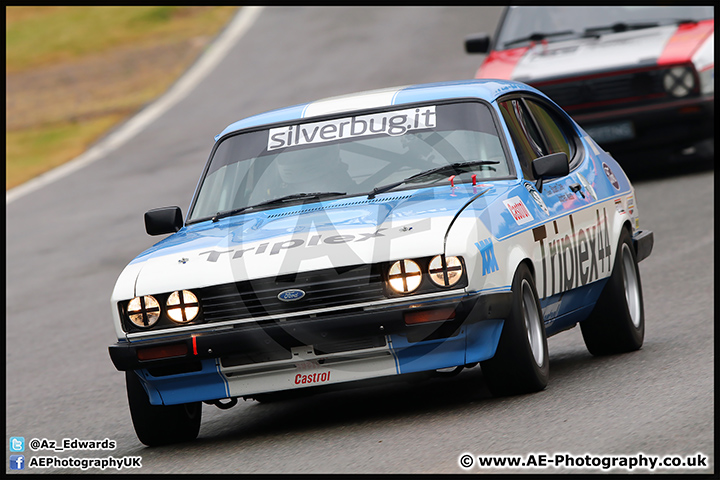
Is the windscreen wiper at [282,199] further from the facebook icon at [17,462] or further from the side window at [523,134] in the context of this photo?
the facebook icon at [17,462]

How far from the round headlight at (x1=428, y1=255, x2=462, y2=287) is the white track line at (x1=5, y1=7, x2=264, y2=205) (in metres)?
14.0

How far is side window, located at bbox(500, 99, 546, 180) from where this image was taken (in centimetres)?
685

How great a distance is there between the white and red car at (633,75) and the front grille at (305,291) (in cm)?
778

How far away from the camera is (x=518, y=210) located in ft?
20.6

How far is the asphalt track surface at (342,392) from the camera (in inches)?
207

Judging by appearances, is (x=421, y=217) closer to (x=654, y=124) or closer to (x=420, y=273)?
(x=420, y=273)

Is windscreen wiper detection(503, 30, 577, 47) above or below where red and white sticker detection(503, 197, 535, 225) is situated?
below

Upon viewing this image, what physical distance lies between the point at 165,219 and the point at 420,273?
78.3 inches

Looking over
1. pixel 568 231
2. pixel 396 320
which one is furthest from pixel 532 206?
pixel 396 320

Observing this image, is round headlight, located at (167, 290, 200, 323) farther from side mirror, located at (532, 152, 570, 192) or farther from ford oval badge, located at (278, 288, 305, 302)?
side mirror, located at (532, 152, 570, 192)

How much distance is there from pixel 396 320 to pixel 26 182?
15401 millimetres

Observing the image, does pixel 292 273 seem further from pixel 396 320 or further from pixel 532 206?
pixel 532 206

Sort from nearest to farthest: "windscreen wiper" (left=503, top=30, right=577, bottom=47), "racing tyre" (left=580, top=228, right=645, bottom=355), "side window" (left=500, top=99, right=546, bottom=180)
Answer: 1. "side window" (left=500, top=99, right=546, bottom=180)
2. "racing tyre" (left=580, top=228, right=645, bottom=355)
3. "windscreen wiper" (left=503, top=30, right=577, bottom=47)

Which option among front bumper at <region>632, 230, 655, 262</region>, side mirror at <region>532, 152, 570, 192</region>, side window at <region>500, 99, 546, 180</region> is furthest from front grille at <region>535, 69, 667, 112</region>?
side mirror at <region>532, 152, 570, 192</region>
